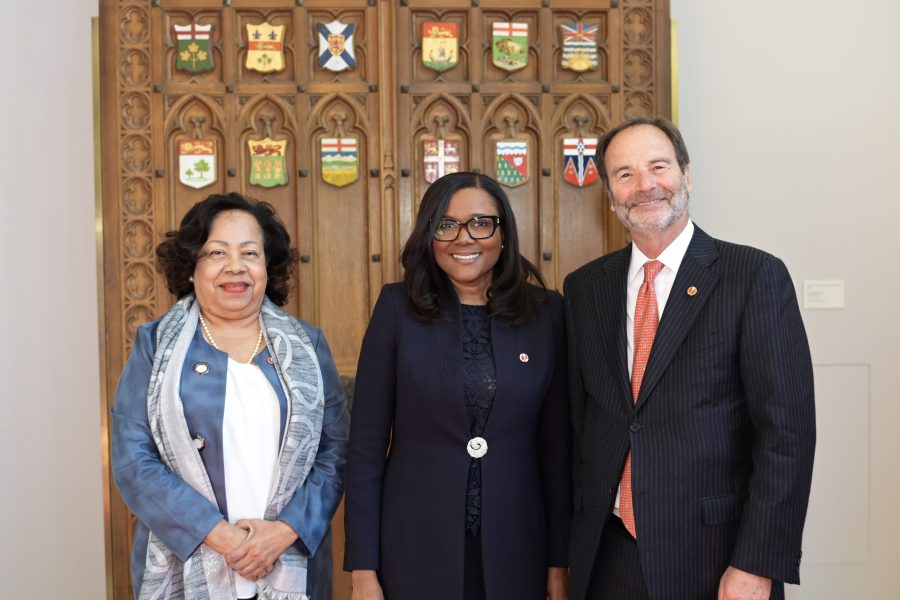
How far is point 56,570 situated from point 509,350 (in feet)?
9.30

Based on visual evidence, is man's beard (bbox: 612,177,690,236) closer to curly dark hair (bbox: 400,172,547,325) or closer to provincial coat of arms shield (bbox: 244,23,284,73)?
curly dark hair (bbox: 400,172,547,325)

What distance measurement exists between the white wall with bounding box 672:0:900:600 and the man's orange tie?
1.92 metres

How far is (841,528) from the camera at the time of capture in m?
3.71

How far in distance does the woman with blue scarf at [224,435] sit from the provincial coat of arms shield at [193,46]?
52.8 inches

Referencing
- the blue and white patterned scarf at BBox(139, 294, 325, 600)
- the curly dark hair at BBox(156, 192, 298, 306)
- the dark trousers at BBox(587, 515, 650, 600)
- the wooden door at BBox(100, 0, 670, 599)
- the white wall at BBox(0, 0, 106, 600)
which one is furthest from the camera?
the white wall at BBox(0, 0, 106, 600)

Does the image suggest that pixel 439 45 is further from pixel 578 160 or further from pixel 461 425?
pixel 461 425

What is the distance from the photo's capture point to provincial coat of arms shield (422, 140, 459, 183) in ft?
10.8

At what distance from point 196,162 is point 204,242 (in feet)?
4.14

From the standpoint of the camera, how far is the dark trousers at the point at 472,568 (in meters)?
1.99

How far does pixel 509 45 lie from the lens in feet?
10.8

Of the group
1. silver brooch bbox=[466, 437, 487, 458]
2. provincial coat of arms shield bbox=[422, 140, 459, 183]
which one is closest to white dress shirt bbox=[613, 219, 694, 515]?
silver brooch bbox=[466, 437, 487, 458]

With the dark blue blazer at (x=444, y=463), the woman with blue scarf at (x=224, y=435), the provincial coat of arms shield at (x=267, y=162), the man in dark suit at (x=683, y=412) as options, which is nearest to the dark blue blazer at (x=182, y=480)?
the woman with blue scarf at (x=224, y=435)

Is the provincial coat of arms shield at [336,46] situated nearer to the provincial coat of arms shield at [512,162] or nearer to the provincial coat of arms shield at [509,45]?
the provincial coat of arms shield at [509,45]

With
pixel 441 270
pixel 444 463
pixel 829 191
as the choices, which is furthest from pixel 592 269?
pixel 829 191
